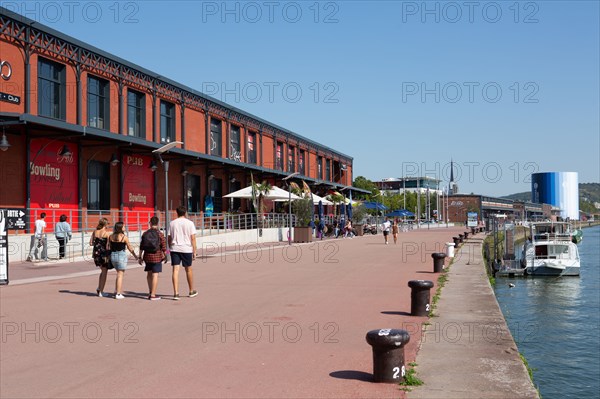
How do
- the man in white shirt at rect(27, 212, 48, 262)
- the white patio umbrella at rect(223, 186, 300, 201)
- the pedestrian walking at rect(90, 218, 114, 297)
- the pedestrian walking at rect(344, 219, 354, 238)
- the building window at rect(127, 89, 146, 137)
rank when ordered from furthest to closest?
1. the pedestrian walking at rect(344, 219, 354, 238)
2. the white patio umbrella at rect(223, 186, 300, 201)
3. the building window at rect(127, 89, 146, 137)
4. the man in white shirt at rect(27, 212, 48, 262)
5. the pedestrian walking at rect(90, 218, 114, 297)

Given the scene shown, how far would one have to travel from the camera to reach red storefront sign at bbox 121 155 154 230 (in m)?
29.1

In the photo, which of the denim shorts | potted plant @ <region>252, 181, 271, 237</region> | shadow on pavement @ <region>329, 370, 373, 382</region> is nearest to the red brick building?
potted plant @ <region>252, 181, 271, 237</region>

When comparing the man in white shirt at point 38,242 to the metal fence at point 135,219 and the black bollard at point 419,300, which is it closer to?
the metal fence at point 135,219

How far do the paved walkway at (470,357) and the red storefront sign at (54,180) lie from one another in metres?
17.1

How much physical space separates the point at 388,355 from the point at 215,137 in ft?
114

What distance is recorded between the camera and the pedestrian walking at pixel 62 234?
2031cm

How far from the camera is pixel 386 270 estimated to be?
18.5m

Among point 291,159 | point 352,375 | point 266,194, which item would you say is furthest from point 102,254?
point 291,159

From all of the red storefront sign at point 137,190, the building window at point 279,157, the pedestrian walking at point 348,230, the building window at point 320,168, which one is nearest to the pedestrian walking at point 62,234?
the red storefront sign at point 137,190

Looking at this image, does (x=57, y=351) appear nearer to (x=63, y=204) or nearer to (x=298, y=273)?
(x=298, y=273)

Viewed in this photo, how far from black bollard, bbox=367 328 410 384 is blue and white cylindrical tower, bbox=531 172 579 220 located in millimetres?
173297

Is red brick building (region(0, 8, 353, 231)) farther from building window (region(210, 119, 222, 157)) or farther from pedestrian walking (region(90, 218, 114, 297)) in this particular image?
pedestrian walking (region(90, 218, 114, 297))

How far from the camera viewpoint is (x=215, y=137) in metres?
39.7

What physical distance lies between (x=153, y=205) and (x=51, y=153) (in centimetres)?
823
